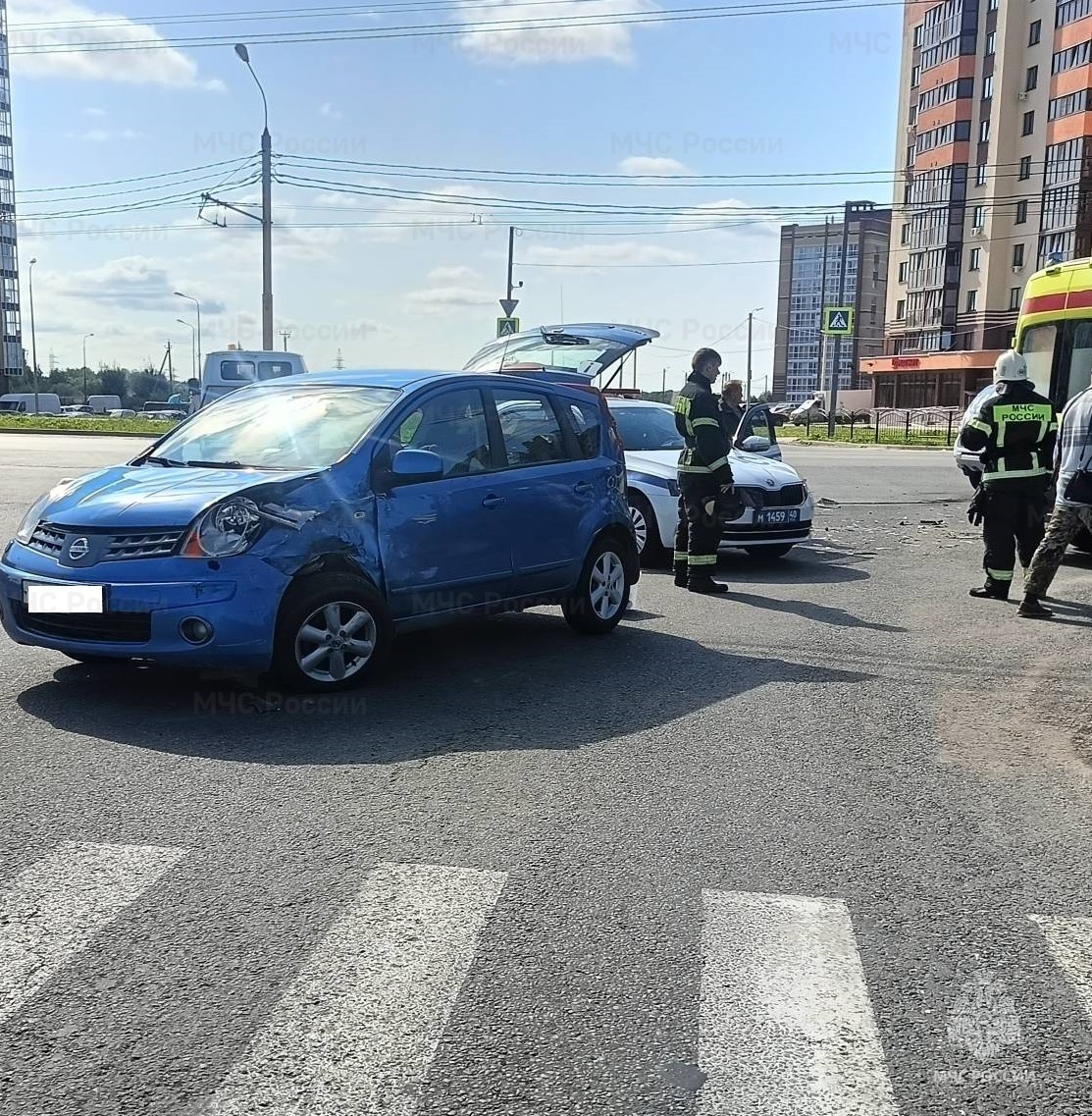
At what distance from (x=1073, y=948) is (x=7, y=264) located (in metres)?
119

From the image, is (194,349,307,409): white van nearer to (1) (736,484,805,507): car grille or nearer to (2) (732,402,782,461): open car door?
(2) (732,402,782,461): open car door

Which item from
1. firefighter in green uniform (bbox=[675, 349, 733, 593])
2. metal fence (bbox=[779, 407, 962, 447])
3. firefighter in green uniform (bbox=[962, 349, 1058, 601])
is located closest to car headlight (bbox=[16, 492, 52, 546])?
firefighter in green uniform (bbox=[675, 349, 733, 593])

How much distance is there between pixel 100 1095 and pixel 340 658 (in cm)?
350

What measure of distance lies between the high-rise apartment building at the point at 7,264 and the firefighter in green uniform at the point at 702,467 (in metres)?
103

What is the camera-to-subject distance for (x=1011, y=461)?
9.74 m

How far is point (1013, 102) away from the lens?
64938 millimetres

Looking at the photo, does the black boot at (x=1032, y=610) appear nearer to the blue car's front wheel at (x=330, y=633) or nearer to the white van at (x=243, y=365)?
the blue car's front wheel at (x=330, y=633)

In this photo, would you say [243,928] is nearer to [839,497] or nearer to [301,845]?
[301,845]

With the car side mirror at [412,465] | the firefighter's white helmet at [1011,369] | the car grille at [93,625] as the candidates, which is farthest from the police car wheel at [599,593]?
the firefighter's white helmet at [1011,369]

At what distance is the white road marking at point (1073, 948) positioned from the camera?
3.20 meters

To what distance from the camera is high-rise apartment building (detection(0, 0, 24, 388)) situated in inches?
4006

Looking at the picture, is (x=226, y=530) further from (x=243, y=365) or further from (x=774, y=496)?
(x=243, y=365)

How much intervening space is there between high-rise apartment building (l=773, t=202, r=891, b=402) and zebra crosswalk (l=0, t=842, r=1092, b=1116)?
399ft

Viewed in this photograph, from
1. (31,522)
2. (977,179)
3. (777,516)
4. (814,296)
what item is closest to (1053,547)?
(777,516)
